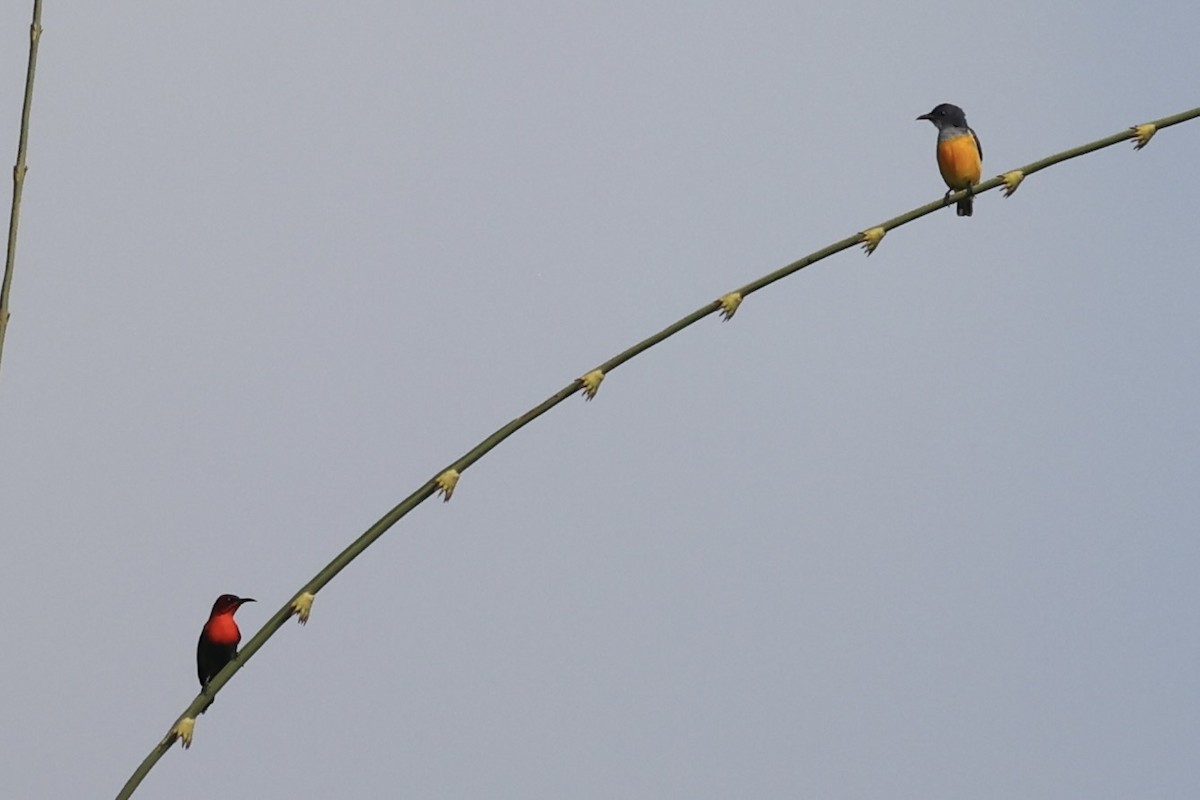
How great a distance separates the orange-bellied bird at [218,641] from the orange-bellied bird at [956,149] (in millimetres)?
4978

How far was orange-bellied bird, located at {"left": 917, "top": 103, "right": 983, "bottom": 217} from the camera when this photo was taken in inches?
360

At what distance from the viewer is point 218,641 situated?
5328 millimetres

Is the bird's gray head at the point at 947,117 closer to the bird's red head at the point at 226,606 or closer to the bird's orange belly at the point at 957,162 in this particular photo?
the bird's orange belly at the point at 957,162

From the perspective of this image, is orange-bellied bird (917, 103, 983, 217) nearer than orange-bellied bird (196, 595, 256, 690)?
No

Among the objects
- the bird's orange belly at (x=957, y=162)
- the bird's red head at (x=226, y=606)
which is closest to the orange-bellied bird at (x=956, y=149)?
the bird's orange belly at (x=957, y=162)

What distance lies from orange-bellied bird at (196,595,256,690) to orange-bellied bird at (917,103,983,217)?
498cm

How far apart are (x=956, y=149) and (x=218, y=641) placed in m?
5.45

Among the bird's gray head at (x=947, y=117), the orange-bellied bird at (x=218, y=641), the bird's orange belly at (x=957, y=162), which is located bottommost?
the orange-bellied bird at (x=218, y=641)

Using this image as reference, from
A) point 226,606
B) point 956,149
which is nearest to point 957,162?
point 956,149

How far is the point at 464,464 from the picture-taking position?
2.38m

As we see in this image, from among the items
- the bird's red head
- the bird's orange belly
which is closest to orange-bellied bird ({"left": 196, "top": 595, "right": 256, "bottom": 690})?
the bird's red head

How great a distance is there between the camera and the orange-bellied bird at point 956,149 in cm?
916

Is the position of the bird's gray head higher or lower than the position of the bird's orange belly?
higher

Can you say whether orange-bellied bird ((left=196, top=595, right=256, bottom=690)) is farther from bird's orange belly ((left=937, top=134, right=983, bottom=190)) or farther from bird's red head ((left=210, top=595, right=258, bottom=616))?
bird's orange belly ((left=937, top=134, right=983, bottom=190))
